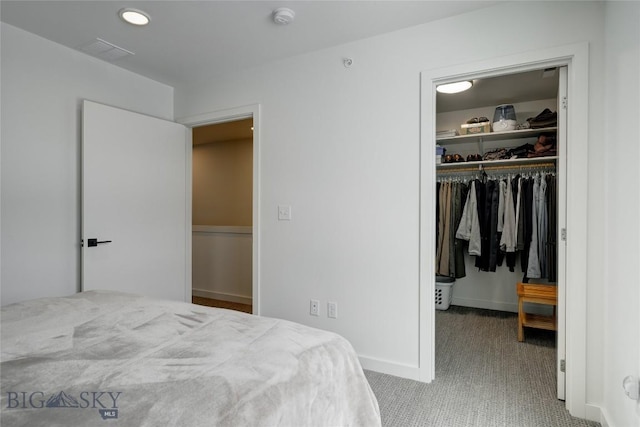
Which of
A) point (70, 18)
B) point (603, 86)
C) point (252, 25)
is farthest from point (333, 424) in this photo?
point (70, 18)

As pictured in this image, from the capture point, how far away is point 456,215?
Answer: 3.70 metres

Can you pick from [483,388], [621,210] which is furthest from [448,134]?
[483,388]

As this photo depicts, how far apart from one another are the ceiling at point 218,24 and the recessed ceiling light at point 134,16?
37 millimetres

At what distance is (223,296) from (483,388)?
10.6 ft

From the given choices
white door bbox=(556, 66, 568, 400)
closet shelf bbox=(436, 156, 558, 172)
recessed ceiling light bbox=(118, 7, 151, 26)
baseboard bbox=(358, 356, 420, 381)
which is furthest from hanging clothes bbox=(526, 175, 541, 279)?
recessed ceiling light bbox=(118, 7, 151, 26)

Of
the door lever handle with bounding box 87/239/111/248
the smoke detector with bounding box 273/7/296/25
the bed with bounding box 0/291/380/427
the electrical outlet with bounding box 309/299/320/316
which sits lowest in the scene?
the electrical outlet with bounding box 309/299/320/316

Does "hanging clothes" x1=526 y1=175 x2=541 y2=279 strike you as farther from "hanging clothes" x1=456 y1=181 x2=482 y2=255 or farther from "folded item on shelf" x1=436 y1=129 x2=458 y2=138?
"folded item on shelf" x1=436 y1=129 x2=458 y2=138

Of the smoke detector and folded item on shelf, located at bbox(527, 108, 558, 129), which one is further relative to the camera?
folded item on shelf, located at bbox(527, 108, 558, 129)

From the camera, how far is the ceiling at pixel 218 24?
194 centimetres

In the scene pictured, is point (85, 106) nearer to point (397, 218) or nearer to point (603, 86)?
point (397, 218)

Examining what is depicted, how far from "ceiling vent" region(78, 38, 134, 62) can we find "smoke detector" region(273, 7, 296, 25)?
4.20 ft

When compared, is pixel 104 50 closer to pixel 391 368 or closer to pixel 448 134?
pixel 391 368

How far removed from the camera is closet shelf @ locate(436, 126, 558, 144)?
10.5ft

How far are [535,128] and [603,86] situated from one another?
161 cm
